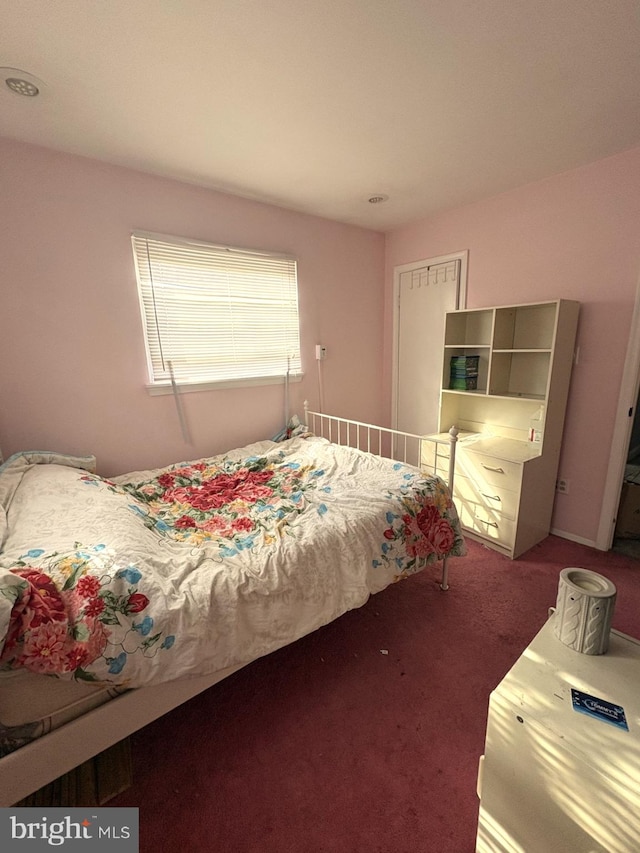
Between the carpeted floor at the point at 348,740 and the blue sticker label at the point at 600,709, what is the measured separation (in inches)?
24.7

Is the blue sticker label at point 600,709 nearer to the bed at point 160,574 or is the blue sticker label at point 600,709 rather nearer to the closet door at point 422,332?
the bed at point 160,574

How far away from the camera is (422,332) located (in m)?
3.31

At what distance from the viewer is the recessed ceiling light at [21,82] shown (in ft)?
4.59

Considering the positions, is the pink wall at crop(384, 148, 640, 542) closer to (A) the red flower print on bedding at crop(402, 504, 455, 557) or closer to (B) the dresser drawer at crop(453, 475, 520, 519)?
(B) the dresser drawer at crop(453, 475, 520, 519)

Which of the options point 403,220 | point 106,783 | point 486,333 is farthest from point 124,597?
point 403,220

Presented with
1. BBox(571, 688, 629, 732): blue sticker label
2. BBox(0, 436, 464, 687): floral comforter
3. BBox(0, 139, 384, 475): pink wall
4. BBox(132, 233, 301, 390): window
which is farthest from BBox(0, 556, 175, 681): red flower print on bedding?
BBox(132, 233, 301, 390): window

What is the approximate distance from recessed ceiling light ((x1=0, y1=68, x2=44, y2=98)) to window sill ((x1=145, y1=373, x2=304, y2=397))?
55.5 inches

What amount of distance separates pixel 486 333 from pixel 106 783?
3.21 metres

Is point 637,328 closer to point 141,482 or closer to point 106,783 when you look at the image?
point 141,482

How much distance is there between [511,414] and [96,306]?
113 inches

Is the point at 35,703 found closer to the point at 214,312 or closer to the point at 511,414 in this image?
the point at 214,312

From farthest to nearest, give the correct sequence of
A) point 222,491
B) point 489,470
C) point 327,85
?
point 489,470 → point 222,491 → point 327,85

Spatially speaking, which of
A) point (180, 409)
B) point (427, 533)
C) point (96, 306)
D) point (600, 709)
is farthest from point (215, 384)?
point (600, 709)

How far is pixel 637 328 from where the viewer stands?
7.07ft
